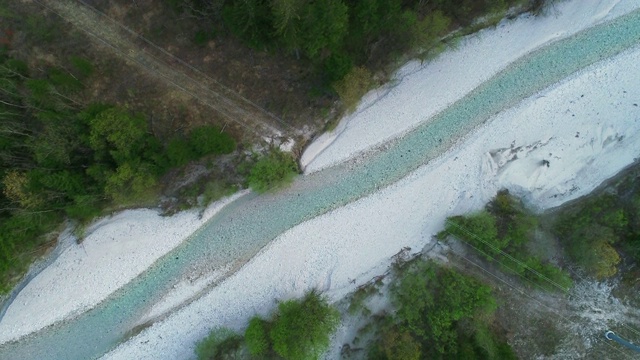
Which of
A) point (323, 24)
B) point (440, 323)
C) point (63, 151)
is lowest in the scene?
point (440, 323)

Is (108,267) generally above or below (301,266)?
above

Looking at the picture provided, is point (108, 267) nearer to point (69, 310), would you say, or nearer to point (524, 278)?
point (69, 310)

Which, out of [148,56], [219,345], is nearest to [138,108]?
[148,56]

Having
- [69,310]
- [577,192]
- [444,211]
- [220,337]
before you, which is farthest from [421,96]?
[69,310]

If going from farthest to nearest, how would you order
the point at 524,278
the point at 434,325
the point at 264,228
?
the point at 264,228 < the point at 524,278 < the point at 434,325

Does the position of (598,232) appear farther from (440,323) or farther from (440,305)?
(440,323)

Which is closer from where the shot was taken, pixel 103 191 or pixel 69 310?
pixel 103 191
